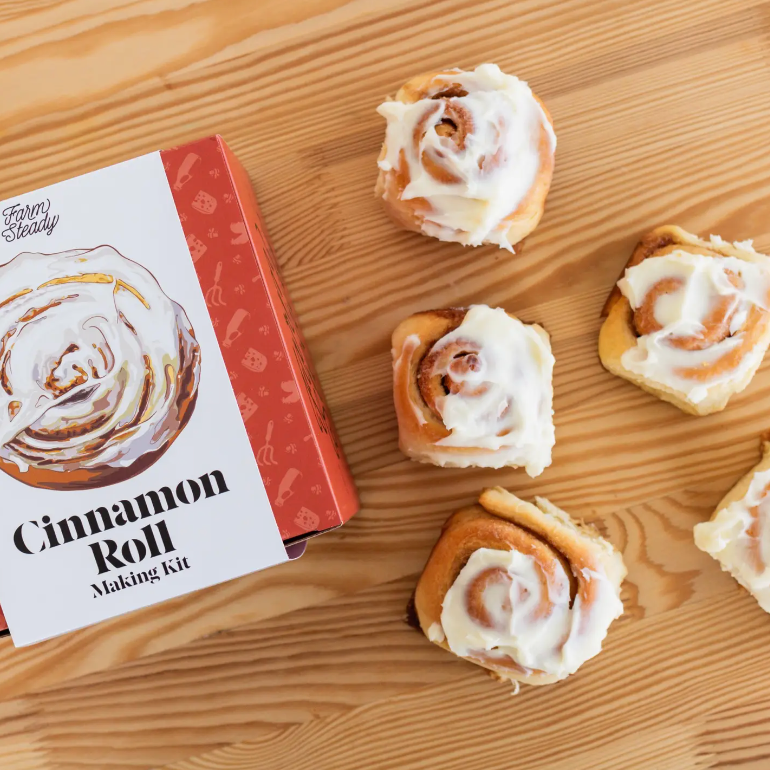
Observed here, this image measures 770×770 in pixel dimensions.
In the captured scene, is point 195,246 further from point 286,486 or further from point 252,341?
point 286,486

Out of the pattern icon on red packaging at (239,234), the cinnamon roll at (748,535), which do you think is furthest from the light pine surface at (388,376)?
the pattern icon on red packaging at (239,234)

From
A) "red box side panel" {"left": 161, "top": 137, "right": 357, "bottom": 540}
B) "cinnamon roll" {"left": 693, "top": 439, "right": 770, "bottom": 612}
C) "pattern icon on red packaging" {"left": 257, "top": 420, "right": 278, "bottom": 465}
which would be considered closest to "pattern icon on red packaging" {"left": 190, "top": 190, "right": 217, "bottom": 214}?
"red box side panel" {"left": 161, "top": 137, "right": 357, "bottom": 540}

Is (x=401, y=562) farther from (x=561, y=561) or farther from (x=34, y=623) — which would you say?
(x=34, y=623)

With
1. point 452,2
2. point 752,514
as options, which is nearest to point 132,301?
point 452,2

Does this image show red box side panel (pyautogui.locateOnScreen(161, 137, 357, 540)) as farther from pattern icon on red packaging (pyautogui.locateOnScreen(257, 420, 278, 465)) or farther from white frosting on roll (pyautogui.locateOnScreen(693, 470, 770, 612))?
white frosting on roll (pyautogui.locateOnScreen(693, 470, 770, 612))

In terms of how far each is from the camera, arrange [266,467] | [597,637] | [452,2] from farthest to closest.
→ [452,2], [597,637], [266,467]
